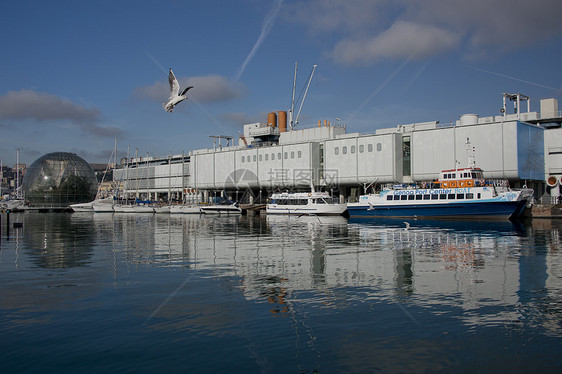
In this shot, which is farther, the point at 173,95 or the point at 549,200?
the point at 549,200

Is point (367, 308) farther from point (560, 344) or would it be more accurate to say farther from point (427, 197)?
point (427, 197)

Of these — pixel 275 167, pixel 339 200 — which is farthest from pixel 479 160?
pixel 275 167

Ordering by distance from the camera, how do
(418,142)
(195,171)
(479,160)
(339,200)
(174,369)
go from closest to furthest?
(174,369) < (479,160) < (418,142) < (339,200) < (195,171)

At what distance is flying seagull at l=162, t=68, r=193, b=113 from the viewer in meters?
46.2

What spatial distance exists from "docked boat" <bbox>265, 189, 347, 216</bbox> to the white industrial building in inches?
489

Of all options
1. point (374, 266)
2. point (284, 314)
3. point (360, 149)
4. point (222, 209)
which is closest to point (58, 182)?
point (222, 209)

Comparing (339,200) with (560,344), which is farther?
(339,200)

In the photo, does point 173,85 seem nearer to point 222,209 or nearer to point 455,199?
point 455,199

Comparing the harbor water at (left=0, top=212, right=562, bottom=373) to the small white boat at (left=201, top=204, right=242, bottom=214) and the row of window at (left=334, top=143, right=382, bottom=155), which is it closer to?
the row of window at (left=334, top=143, right=382, bottom=155)

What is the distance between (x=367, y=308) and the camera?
1545 centimetres

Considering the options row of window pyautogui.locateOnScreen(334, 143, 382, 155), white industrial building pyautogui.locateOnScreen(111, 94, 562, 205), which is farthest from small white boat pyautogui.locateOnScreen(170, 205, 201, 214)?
row of window pyautogui.locateOnScreen(334, 143, 382, 155)

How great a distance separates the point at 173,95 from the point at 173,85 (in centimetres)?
109

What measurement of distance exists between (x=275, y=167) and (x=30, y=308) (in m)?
97.8

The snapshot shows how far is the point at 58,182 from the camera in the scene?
553 ft
